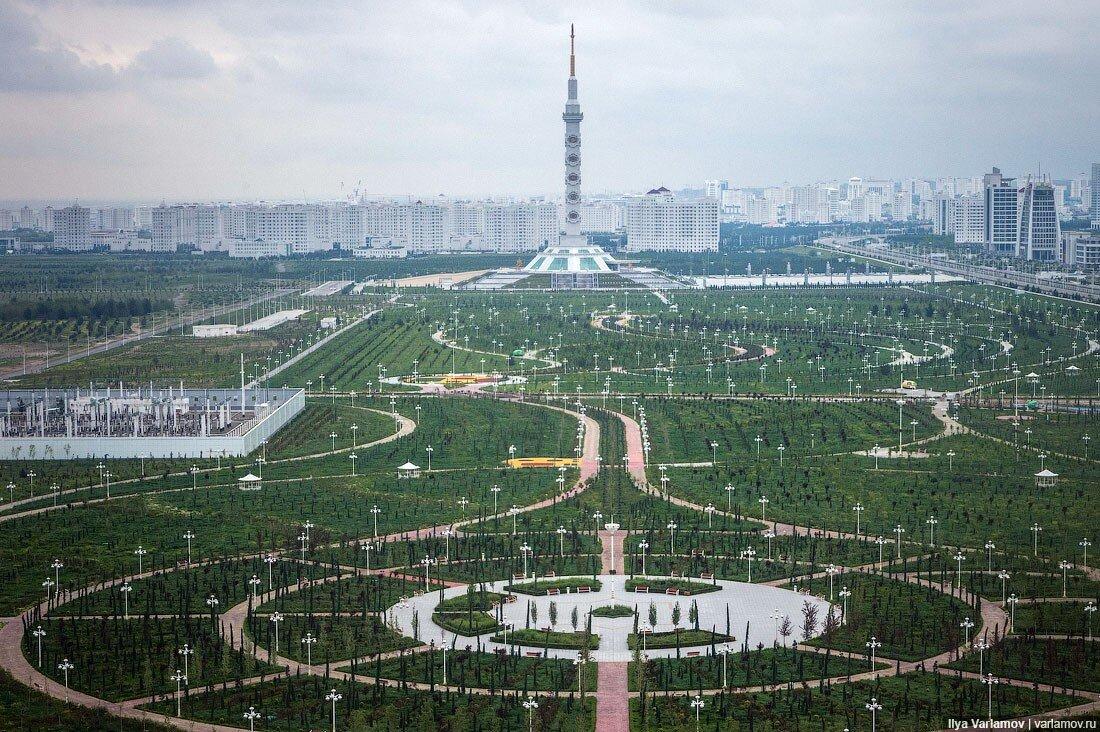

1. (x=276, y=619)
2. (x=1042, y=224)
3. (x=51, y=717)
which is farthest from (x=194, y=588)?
(x=1042, y=224)

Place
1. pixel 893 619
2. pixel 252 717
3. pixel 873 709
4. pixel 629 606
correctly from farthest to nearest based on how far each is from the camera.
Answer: pixel 629 606 < pixel 893 619 < pixel 252 717 < pixel 873 709

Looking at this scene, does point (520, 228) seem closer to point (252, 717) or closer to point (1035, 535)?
point (1035, 535)

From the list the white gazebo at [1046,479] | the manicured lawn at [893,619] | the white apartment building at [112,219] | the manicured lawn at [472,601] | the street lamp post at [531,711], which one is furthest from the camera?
the white apartment building at [112,219]

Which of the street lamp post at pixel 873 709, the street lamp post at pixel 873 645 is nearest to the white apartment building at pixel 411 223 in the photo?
the street lamp post at pixel 873 645

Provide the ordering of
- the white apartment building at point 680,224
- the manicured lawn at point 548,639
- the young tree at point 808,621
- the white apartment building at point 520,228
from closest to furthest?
the manicured lawn at point 548,639 → the young tree at point 808,621 → the white apartment building at point 680,224 → the white apartment building at point 520,228

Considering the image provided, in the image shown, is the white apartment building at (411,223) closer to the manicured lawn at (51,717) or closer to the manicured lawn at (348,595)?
the manicured lawn at (348,595)

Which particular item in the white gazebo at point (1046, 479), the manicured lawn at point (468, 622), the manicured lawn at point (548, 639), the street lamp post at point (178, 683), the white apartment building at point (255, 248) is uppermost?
the white apartment building at point (255, 248)

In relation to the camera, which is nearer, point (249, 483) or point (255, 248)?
point (249, 483)

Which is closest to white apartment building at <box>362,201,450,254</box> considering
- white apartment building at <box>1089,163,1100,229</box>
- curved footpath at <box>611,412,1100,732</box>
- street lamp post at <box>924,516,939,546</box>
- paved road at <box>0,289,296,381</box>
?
paved road at <box>0,289,296,381</box>

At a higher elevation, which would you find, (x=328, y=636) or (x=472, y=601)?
(x=472, y=601)
